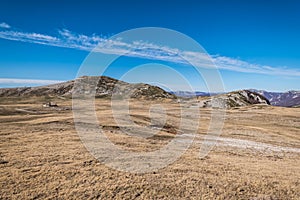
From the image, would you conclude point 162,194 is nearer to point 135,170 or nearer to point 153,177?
point 153,177

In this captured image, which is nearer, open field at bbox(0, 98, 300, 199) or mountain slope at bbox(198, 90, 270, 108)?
open field at bbox(0, 98, 300, 199)

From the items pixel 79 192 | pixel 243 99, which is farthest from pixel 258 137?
pixel 243 99

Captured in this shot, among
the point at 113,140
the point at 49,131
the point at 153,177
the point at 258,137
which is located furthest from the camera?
the point at 258,137

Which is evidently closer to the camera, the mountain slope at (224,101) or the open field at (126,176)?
the open field at (126,176)

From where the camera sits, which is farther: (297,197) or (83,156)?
(83,156)

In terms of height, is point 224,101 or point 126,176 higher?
point 224,101

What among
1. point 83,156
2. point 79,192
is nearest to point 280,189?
point 79,192

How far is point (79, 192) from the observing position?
16.0 m

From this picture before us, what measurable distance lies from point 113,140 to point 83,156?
832cm

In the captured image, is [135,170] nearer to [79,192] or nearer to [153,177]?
[153,177]

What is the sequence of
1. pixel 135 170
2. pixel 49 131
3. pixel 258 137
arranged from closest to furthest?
pixel 135 170, pixel 49 131, pixel 258 137

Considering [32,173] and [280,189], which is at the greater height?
[32,173]

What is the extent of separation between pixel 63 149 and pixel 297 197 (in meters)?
21.5

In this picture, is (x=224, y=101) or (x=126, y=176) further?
(x=224, y=101)
